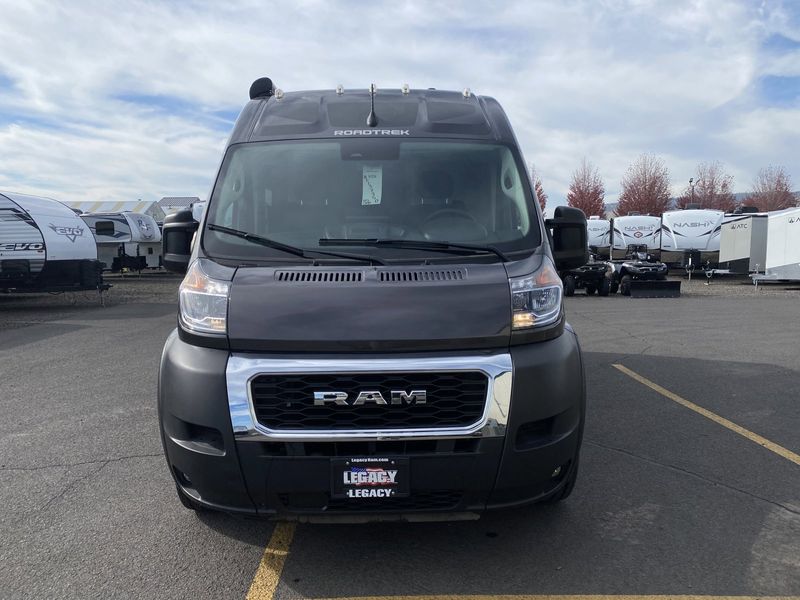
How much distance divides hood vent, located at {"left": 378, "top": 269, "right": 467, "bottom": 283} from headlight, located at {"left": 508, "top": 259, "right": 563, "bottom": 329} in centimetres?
26

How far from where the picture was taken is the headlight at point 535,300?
3.17 meters

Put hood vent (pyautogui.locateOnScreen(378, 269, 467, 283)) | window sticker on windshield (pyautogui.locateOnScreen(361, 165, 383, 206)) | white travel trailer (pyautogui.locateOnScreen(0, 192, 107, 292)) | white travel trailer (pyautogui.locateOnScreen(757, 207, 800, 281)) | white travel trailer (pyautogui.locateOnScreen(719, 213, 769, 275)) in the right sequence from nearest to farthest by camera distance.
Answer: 1. hood vent (pyautogui.locateOnScreen(378, 269, 467, 283))
2. window sticker on windshield (pyautogui.locateOnScreen(361, 165, 383, 206))
3. white travel trailer (pyautogui.locateOnScreen(0, 192, 107, 292))
4. white travel trailer (pyautogui.locateOnScreen(757, 207, 800, 281))
5. white travel trailer (pyautogui.locateOnScreen(719, 213, 769, 275))

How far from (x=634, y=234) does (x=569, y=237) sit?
2666 centimetres

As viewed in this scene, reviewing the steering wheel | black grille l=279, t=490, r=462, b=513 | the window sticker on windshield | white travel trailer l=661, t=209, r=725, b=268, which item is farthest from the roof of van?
white travel trailer l=661, t=209, r=725, b=268

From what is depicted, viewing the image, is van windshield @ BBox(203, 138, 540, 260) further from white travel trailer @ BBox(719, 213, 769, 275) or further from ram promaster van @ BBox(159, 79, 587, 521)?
white travel trailer @ BBox(719, 213, 769, 275)

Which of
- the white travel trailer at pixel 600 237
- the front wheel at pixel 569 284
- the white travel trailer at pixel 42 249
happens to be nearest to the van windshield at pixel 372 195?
the white travel trailer at pixel 42 249

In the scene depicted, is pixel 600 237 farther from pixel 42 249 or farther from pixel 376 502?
pixel 376 502

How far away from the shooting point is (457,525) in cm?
378

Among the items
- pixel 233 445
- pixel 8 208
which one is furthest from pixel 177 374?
pixel 8 208

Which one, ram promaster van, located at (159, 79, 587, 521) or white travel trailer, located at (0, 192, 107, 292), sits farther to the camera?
white travel trailer, located at (0, 192, 107, 292)

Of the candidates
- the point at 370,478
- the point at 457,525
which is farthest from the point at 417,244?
the point at 457,525

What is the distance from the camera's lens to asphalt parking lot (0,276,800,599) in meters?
3.18

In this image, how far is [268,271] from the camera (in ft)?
10.9

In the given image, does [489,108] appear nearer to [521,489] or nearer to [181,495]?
[521,489]
